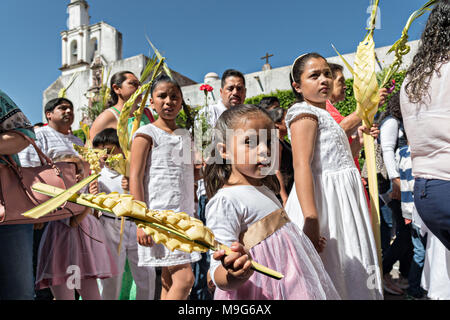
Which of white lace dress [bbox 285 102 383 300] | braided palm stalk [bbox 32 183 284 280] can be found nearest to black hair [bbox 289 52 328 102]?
white lace dress [bbox 285 102 383 300]

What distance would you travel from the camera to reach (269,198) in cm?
173

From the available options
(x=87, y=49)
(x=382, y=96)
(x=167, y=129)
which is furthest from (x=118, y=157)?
(x=87, y=49)

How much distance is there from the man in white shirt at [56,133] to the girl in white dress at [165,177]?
127 centimetres

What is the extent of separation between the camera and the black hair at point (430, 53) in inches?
70.7

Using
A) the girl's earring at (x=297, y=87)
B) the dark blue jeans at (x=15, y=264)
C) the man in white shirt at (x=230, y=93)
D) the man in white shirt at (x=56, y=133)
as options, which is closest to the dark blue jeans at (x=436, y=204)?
the girl's earring at (x=297, y=87)

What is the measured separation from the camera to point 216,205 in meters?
1.54

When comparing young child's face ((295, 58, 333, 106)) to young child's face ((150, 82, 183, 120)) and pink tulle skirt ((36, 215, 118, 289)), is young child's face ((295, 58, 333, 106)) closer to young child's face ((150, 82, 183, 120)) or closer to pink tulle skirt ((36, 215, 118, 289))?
young child's face ((150, 82, 183, 120))

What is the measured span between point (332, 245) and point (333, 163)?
46 cm

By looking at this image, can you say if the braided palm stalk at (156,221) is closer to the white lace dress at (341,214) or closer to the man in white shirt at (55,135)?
the white lace dress at (341,214)

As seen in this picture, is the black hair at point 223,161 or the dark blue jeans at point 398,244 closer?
the black hair at point 223,161

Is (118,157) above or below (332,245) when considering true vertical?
above

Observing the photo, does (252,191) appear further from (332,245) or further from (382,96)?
(382,96)

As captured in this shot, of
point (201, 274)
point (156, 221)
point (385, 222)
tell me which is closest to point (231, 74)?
point (201, 274)

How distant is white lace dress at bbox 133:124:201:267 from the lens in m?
2.55
